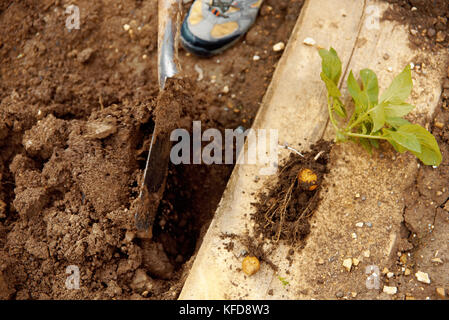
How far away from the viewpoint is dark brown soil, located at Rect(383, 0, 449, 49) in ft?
5.99

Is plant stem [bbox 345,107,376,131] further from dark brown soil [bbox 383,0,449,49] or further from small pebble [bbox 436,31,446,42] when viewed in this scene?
small pebble [bbox 436,31,446,42]

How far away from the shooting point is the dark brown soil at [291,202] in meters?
1.56

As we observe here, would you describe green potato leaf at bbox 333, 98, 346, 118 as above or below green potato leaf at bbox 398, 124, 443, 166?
above

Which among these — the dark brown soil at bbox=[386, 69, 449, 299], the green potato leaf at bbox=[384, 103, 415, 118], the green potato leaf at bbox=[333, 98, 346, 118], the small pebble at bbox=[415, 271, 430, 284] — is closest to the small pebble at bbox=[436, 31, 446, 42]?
the dark brown soil at bbox=[386, 69, 449, 299]

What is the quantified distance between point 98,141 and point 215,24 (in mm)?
952

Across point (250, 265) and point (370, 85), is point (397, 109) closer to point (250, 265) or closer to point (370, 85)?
point (370, 85)

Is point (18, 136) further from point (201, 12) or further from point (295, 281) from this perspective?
point (295, 281)

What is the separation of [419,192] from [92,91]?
1664mm

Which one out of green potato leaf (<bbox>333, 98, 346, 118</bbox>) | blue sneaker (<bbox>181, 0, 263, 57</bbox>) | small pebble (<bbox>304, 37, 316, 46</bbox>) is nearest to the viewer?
green potato leaf (<bbox>333, 98, 346, 118</bbox>)

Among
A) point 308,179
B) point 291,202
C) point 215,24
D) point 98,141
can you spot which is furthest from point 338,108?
point 98,141

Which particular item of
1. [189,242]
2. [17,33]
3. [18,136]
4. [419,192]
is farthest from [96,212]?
[419,192]

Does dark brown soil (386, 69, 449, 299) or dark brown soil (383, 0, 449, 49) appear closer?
dark brown soil (386, 69, 449, 299)

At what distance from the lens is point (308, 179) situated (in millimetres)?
1536

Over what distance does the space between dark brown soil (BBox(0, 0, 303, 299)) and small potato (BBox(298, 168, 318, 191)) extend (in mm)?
515
